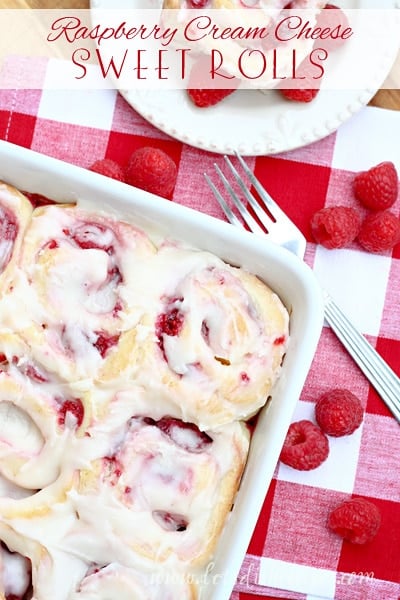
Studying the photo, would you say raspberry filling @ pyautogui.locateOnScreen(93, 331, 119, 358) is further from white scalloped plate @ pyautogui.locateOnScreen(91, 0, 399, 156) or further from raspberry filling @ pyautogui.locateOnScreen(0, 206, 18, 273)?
white scalloped plate @ pyautogui.locateOnScreen(91, 0, 399, 156)

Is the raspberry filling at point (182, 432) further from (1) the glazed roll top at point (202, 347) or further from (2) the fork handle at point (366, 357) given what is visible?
(2) the fork handle at point (366, 357)

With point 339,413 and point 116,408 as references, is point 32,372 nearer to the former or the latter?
point 116,408

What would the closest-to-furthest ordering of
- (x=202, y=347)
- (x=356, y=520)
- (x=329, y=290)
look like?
(x=202, y=347)
(x=356, y=520)
(x=329, y=290)

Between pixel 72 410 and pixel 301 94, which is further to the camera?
pixel 301 94

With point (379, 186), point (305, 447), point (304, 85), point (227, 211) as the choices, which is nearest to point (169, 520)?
point (305, 447)

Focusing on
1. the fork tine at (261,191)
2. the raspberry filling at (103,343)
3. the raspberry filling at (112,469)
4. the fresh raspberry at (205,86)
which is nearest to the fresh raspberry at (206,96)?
the fresh raspberry at (205,86)

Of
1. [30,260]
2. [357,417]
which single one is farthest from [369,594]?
[30,260]

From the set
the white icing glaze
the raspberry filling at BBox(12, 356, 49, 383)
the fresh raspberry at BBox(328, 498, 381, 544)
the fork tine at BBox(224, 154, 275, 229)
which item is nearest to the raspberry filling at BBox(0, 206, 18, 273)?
the white icing glaze
